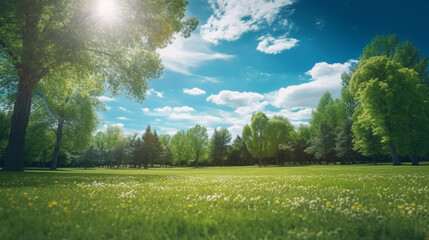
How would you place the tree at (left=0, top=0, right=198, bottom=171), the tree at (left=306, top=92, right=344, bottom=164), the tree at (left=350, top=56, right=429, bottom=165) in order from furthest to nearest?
the tree at (left=306, top=92, right=344, bottom=164) < the tree at (left=350, top=56, right=429, bottom=165) < the tree at (left=0, top=0, right=198, bottom=171)

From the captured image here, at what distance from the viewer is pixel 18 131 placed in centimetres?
1959

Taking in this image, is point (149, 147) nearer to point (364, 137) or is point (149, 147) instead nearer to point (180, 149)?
point (180, 149)

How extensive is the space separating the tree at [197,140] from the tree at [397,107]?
209 feet

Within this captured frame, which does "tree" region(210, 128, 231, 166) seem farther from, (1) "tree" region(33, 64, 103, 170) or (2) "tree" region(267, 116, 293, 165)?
(1) "tree" region(33, 64, 103, 170)

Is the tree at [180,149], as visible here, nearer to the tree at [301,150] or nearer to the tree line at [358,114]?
the tree line at [358,114]

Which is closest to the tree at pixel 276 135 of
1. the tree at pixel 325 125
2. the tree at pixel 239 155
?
→ the tree at pixel 325 125

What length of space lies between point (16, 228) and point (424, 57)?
62193 mm

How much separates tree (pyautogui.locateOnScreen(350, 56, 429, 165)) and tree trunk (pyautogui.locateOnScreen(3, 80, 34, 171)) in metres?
46.8

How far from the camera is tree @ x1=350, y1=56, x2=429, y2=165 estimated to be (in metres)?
38.6

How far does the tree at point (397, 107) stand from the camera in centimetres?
3856

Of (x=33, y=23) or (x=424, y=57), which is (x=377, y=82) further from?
(x=33, y=23)

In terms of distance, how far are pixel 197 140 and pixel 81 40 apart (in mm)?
79065

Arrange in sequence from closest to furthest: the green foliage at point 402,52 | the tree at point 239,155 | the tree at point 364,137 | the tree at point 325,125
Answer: the green foliage at point 402,52
the tree at point 364,137
the tree at point 325,125
the tree at point 239,155

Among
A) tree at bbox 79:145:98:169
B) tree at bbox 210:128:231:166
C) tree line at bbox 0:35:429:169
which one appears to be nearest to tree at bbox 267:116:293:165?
tree line at bbox 0:35:429:169
